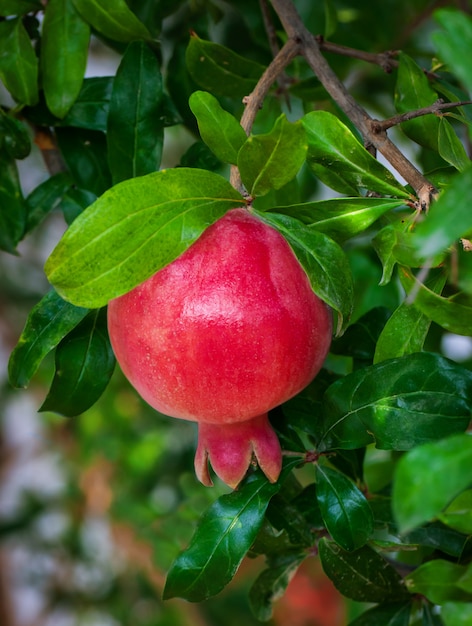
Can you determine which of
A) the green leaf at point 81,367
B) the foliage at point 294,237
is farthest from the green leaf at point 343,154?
the green leaf at point 81,367

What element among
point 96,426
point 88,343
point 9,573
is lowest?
point 9,573

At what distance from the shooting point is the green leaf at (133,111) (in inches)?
23.9

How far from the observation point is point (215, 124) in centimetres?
47

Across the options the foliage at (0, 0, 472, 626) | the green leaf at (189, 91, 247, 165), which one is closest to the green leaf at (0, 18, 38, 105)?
the foliage at (0, 0, 472, 626)

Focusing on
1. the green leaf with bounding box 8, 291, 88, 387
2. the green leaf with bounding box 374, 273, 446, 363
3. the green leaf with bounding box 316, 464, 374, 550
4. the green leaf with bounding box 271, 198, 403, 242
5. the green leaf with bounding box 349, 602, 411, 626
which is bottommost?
the green leaf with bounding box 349, 602, 411, 626

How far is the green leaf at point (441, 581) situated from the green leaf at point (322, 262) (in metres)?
0.15

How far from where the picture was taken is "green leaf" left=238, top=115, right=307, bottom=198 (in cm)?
45

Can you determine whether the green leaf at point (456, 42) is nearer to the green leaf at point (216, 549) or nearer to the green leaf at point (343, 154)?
the green leaf at point (343, 154)

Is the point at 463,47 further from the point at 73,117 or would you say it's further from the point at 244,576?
the point at 244,576

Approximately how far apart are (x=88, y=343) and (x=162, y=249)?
18 cm

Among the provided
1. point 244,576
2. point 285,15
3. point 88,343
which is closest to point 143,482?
point 244,576

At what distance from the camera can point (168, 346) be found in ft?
1.51

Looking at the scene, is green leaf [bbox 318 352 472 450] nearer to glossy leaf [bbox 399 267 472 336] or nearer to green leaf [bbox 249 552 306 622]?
glossy leaf [bbox 399 267 472 336]

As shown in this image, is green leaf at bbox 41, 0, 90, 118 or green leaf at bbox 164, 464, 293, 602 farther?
green leaf at bbox 41, 0, 90, 118
